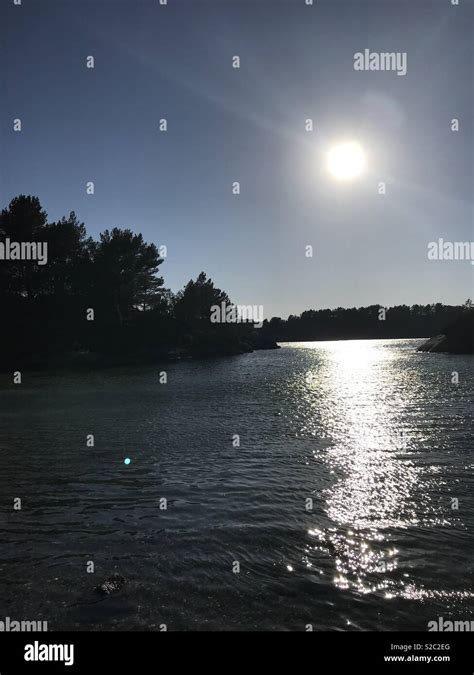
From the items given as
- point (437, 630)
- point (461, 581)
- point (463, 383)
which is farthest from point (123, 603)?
point (463, 383)

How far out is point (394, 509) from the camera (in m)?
11.5

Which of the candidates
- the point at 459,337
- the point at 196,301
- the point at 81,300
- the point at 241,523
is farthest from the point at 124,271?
the point at 241,523

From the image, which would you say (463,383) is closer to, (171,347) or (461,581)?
(461,581)

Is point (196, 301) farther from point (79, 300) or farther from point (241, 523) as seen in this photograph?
point (241, 523)

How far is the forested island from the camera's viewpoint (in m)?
79.8

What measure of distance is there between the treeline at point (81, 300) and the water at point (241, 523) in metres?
64.8

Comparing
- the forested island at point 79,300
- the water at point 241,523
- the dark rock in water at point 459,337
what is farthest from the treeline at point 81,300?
the water at point 241,523

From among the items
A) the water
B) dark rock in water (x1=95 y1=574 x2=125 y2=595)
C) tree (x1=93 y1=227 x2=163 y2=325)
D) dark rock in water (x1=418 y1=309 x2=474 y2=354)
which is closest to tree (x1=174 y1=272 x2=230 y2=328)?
tree (x1=93 y1=227 x2=163 y2=325)

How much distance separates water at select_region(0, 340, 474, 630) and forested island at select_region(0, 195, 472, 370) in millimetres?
62960

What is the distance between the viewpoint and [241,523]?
10.6 metres

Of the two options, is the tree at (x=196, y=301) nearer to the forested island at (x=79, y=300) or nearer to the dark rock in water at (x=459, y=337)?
the forested island at (x=79, y=300)

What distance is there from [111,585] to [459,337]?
3986 inches

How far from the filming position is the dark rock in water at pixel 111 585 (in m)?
7.70
